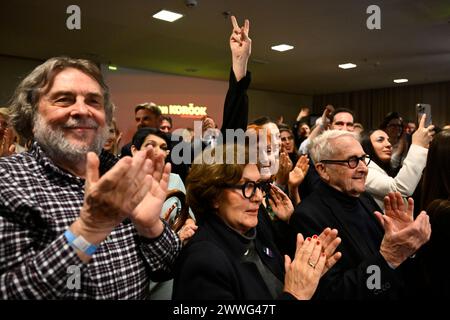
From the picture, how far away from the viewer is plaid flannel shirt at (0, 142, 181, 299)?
797 millimetres

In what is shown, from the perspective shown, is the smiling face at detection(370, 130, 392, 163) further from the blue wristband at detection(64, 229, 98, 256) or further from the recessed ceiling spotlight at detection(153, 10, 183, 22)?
the recessed ceiling spotlight at detection(153, 10, 183, 22)

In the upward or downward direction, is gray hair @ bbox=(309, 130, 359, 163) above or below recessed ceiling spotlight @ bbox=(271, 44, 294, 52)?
below

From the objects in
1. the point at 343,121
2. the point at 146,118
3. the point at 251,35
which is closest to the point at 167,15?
the point at 251,35

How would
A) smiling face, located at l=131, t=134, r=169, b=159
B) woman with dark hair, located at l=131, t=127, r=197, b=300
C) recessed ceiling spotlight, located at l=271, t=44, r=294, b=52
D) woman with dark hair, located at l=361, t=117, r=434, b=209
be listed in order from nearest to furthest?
woman with dark hair, located at l=131, t=127, r=197, b=300
woman with dark hair, located at l=361, t=117, r=434, b=209
smiling face, located at l=131, t=134, r=169, b=159
recessed ceiling spotlight, located at l=271, t=44, r=294, b=52

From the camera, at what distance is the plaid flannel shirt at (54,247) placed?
2.61 feet

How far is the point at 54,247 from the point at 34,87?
0.56m

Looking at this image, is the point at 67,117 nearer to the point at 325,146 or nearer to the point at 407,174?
the point at 325,146

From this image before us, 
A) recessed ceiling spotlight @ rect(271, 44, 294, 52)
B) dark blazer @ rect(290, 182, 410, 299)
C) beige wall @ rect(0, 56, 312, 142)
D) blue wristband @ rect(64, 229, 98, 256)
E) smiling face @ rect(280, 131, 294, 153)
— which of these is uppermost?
recessed ceiling spotlight @ rect(271, 44, 294, 52)

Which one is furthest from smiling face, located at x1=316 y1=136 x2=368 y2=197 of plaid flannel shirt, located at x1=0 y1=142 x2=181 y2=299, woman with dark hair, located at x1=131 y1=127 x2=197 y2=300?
A: plaid flannel shirt, located at x1=0 y1=142 x2=181 y2=299

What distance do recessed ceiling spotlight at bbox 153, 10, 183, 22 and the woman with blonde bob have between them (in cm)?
354

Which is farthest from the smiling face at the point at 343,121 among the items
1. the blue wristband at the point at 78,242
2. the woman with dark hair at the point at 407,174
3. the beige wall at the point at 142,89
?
the beige wall at the point at 142,89

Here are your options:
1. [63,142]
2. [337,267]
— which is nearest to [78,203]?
[63,142]

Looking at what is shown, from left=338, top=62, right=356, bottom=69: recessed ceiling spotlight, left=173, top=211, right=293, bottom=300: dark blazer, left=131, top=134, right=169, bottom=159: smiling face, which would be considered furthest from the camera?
left=338, top=62, right=356, bottom=69: recessed ceiling spotlight

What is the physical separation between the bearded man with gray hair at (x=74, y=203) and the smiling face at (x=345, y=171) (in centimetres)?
89
